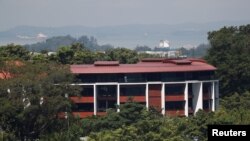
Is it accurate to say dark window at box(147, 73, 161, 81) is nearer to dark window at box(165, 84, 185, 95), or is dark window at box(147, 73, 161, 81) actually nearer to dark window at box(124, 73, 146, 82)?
dark window at box(124, 73, 146, 82)

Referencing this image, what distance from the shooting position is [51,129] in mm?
32219

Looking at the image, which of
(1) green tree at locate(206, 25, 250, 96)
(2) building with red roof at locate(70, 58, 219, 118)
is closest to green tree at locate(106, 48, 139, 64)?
(1) green tree at locate(206, 25, 250, 96)

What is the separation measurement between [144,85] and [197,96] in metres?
3.92

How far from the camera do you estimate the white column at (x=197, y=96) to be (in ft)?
162

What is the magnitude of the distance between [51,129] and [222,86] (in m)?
26.6

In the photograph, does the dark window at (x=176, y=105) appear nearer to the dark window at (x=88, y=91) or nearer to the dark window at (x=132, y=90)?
the dark window at (x=132, y=90)

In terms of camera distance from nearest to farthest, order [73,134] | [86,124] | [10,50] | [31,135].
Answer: [73,134]
[31,135]
[86,124]
[10,50]

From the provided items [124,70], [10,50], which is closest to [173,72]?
[124,70]

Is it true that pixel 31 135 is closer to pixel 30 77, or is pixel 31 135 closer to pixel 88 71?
pixel 30 77

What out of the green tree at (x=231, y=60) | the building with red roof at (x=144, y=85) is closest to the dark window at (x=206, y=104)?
the building with red roof at (x=144, y=85)

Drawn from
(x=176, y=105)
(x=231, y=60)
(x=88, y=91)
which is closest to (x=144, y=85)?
(x=176, y=105)

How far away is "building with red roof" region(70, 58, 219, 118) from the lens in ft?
156

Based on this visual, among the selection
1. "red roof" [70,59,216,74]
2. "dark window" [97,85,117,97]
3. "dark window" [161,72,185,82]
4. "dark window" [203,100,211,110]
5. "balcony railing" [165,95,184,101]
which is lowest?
"dark window" [203,100,211,110]

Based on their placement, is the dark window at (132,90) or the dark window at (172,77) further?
the dark window at (172,77)
